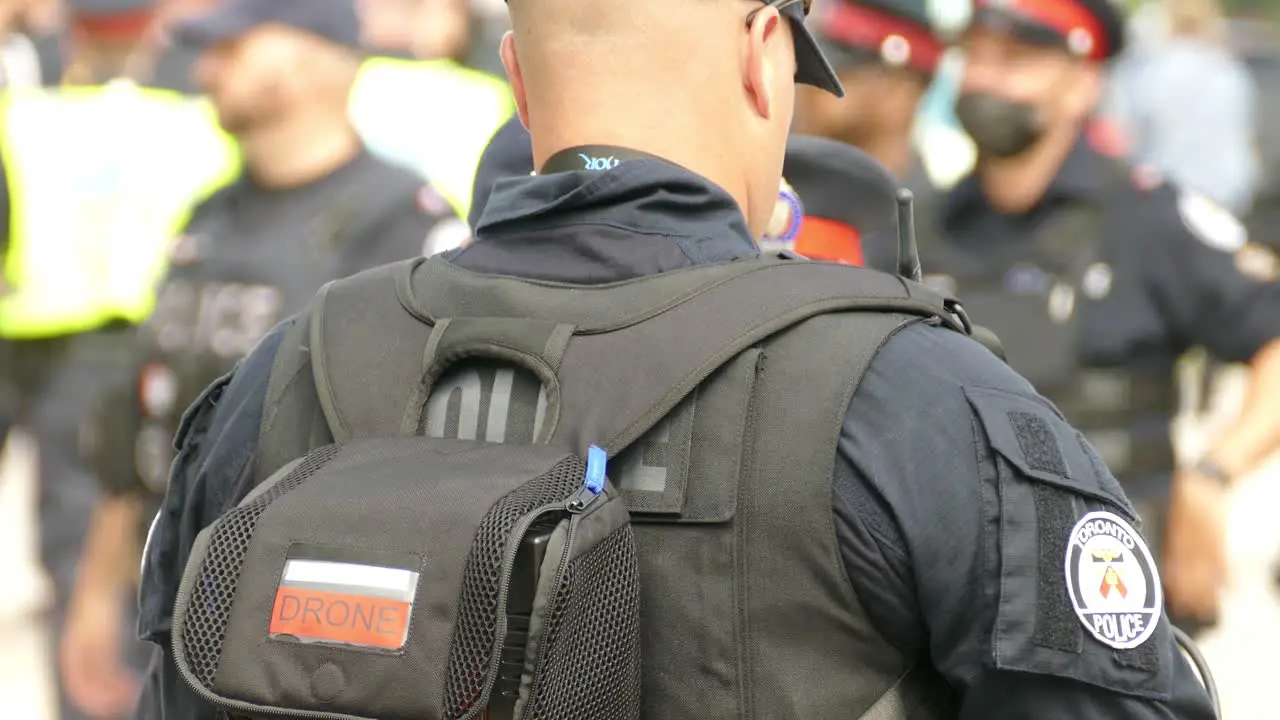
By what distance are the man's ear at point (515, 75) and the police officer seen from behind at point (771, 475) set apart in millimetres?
159

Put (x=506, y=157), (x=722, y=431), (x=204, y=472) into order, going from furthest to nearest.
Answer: (x=506, y=157), (x=204, y=472), (x=722, y=431)

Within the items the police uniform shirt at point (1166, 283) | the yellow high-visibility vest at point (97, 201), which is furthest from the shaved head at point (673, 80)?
the yellow high-visibility vest at point (97, 201)

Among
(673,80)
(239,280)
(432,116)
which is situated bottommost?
(239,280)

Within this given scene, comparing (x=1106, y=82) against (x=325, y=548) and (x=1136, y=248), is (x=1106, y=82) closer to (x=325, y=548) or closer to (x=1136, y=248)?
(x=1136, y=248)

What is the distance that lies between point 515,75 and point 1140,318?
2320mm

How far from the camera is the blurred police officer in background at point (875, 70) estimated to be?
4559mm

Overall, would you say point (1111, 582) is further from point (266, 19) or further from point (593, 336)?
point (266, 19)

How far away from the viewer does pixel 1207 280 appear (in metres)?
3.81

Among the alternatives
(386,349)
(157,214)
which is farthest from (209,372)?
(386,349)

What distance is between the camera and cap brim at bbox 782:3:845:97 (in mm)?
1855

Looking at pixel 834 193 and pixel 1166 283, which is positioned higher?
pixel 834 193

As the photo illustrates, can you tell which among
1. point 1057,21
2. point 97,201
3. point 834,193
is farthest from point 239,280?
point 1057,21

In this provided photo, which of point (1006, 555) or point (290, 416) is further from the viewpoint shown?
point (290, 416)

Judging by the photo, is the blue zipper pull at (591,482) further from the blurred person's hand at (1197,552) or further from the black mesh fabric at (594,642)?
the blurred person's hand at (1197,552)
